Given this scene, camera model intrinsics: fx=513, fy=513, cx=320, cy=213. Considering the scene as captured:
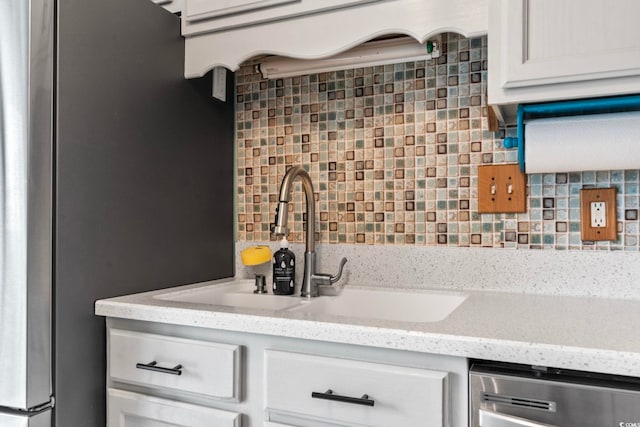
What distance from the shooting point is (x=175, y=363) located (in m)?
1.21

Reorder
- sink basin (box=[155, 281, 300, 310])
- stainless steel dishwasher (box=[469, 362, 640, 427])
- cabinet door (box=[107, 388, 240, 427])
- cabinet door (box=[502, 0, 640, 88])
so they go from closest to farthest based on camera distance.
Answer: stainless steel dishwasher (box=[469, 362, 640, 427]), cabinet door (box=[502, 0, 640, 88]), cabinet door (box=[107, 388, 240, 427]), sink basin (box=[155, 281, 300, 310])

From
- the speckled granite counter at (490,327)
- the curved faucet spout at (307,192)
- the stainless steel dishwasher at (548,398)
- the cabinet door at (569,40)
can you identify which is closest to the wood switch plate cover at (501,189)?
the speckled granite counter at (490,327)

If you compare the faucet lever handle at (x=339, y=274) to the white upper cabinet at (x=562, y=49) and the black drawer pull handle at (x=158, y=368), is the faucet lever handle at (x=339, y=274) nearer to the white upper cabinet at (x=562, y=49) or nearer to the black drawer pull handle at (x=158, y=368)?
the black drawer pull handle at (x=158, y=368)

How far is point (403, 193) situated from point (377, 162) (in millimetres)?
131

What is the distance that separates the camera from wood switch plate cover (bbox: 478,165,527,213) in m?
1.44

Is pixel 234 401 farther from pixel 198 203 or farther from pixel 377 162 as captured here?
pixel 377 162

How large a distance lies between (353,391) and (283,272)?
647 millimetres

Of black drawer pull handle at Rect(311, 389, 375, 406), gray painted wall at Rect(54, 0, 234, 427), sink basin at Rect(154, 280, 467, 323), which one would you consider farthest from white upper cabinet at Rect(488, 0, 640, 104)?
gray painted wall at Rect(54, 0, 234, 427)

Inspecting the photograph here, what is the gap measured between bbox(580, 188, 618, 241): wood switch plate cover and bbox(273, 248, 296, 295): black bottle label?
0.84 m

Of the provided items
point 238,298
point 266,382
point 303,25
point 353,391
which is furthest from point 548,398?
point 303,25

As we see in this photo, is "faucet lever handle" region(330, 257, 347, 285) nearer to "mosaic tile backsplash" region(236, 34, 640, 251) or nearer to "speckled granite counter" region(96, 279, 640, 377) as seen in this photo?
"mosaic tile backsplash" region(236, 34, 640, 251)

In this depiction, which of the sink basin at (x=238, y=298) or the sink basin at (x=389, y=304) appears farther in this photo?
the sink basin at (x=238, y=298)

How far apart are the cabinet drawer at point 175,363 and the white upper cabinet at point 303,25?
0.83m

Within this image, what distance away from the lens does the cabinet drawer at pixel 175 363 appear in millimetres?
1139
